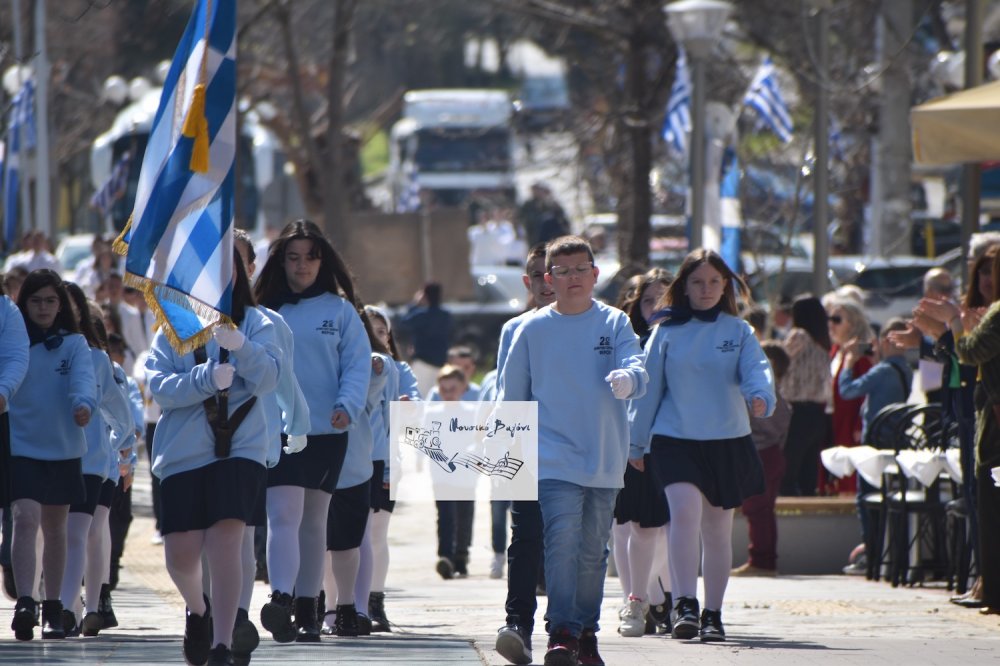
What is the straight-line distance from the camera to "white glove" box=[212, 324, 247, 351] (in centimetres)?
670

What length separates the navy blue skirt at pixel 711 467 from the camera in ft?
27.4

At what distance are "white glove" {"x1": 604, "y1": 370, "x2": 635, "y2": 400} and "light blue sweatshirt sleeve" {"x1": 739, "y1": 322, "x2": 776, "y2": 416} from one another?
137cm

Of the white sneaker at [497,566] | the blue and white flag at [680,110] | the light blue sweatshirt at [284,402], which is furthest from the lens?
the blue and white flag at [680,110]

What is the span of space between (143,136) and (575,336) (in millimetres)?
28105

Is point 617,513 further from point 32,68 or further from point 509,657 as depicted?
point 32,68

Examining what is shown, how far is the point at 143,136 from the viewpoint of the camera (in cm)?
3416

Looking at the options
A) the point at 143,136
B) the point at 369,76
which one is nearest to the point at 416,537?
the point at 143,136

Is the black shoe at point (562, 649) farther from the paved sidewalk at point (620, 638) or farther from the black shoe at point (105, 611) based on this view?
the black shoe at point (105, 611)

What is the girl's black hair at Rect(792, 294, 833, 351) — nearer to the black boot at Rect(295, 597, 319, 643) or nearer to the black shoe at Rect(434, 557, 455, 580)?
the black shoe at Rect(434, 557, 455, 580)

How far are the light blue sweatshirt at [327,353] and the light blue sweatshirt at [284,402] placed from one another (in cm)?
41

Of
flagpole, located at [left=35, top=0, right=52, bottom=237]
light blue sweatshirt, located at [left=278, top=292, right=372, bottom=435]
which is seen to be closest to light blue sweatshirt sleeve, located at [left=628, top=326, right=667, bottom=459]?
light blue sweatshirt, located at [left=278, top=292, right=372, bottom=435]

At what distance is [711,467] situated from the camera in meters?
8.39

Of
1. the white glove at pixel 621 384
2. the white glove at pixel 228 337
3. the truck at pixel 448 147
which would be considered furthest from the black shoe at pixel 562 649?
the truck at pixel 448 147

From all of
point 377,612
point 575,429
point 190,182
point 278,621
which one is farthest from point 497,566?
point 190,182
